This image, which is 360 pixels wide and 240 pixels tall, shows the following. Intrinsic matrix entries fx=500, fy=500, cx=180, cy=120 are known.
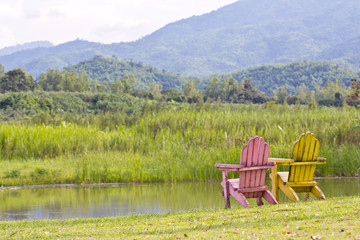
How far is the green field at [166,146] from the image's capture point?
10.8 metres

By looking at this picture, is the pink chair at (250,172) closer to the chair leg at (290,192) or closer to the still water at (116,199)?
the chair leg at (290,192)

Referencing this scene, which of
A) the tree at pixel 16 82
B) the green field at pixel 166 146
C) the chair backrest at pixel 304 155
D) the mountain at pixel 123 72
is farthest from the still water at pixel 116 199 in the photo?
the mountain at pixel 123 72

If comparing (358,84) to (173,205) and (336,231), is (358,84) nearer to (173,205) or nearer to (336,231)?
(173,205)

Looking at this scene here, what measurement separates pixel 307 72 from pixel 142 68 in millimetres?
41033

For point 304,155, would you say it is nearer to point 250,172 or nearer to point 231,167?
point 250,172

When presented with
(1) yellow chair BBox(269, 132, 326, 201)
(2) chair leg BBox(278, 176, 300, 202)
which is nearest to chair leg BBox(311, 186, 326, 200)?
(1) yellow chair BBox(269, 132, 326, 201)

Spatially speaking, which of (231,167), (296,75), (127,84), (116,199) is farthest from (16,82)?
(296,75)

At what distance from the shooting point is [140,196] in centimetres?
916

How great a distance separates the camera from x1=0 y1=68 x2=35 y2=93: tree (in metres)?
37.3

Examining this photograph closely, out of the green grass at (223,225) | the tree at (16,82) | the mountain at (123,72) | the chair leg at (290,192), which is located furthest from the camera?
the mountain at (123,72)

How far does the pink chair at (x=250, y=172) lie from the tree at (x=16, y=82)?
33.1 metres

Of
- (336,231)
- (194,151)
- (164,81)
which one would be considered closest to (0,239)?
(336,231)

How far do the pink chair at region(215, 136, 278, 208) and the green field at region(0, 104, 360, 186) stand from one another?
12.3ft

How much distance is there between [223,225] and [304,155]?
7.87ft
